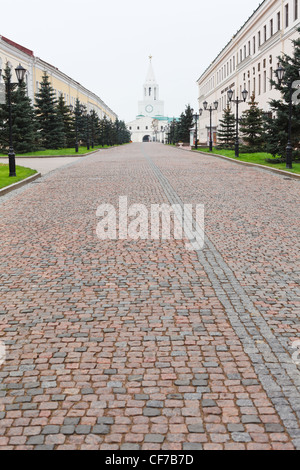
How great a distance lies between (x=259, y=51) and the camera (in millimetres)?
51031

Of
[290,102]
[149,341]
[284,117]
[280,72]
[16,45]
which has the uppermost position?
[16,45]

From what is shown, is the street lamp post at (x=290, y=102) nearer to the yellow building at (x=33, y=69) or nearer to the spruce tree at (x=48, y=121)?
the yellow building at (x=33, y=69)

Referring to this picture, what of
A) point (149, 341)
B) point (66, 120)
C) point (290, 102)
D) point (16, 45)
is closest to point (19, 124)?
point (66, 120)

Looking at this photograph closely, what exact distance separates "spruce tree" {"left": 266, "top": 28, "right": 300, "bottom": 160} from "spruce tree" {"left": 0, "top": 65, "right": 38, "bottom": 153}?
21.7 meters

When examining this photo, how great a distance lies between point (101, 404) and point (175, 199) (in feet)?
36.1

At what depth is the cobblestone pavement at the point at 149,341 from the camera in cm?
324

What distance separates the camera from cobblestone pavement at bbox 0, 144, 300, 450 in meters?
3.24

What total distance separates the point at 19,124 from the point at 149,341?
127ft

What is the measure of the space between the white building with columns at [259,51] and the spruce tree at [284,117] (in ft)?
25.7

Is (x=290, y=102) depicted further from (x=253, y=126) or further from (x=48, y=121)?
(x=48, y=121)

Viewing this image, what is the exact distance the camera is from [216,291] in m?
6.02

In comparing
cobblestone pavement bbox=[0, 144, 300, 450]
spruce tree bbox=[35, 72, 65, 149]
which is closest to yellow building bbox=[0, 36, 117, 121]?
spruce tree bbox=[35, 72, 65, 149]

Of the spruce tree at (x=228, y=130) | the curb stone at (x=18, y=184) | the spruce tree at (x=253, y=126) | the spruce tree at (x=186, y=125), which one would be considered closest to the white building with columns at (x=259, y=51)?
the spruce tree at (x=253, y=126)

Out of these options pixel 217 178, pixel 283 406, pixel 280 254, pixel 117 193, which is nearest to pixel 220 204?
pixel 117 193
